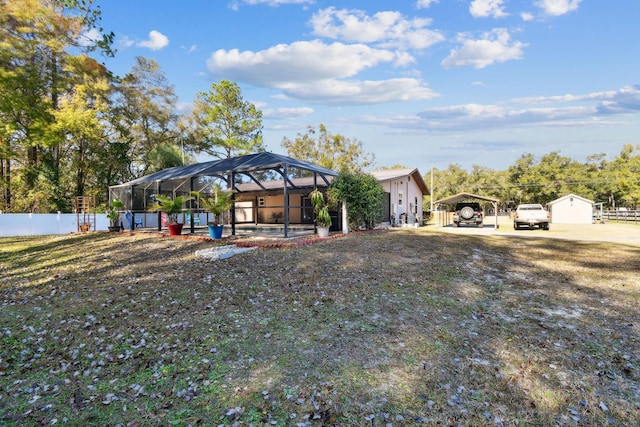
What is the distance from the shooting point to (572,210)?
31.4 metres

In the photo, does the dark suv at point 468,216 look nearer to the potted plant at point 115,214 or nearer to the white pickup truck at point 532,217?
the white pickup truck at point 532,217

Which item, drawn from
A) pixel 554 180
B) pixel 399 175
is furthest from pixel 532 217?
pixel 554 180

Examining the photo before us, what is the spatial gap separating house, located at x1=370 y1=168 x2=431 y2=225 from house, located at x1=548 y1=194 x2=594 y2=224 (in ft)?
55.3

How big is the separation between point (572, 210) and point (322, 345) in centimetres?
3659

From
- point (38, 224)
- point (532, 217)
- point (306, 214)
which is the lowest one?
point (532, 217)

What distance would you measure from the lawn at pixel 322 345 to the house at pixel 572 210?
28.2m

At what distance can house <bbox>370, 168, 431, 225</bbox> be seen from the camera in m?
20.4

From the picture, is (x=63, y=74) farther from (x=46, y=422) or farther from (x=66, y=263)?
(x=46, y=422)

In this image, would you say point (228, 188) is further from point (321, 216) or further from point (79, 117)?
point (79, 117)

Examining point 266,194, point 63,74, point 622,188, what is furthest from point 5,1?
point 622,188

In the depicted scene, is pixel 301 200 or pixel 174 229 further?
pixel 301 200

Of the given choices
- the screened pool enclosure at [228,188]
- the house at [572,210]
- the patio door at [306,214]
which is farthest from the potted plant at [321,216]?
the house at [572,210]

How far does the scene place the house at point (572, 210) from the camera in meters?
30.5

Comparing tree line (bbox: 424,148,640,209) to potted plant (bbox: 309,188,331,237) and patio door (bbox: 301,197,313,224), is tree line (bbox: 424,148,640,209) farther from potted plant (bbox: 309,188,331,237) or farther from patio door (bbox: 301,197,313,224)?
potted plant (bbox: 309,188,331,237)
